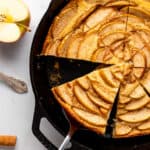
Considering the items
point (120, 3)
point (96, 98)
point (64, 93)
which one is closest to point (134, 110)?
point (96, 98)

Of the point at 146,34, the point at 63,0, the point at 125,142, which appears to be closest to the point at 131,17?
the point at 146,34

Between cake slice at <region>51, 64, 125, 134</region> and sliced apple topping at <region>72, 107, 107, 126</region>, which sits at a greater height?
cake slice at <region>51, 64, 125, 134</region>

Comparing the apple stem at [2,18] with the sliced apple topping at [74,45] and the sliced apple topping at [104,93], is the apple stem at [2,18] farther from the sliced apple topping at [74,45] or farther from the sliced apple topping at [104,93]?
the sliced apple topping at [104,93]

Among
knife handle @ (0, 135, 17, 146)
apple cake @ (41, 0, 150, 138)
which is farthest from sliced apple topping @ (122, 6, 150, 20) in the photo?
knife handle @ (0, 135, 17, 146)

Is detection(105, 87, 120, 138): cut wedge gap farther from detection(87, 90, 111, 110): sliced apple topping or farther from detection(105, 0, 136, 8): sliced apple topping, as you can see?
detection(105, 0, 136, 8): sliced apple topping

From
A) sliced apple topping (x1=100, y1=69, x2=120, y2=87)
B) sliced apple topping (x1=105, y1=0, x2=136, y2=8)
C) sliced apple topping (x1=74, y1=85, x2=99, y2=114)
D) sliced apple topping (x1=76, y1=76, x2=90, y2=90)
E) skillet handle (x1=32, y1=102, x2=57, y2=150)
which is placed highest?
sliced apple topping (x1=105, y1=0, x2=136, y2=8)

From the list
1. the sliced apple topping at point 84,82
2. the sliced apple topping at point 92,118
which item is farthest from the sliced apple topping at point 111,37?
the sliced apple topping at point 92,118

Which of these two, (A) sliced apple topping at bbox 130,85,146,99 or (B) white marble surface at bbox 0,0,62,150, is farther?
(B) white marble surface at bbox 0,0,62,150
